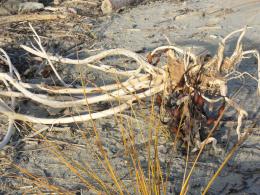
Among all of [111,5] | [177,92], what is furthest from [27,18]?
[177,92]

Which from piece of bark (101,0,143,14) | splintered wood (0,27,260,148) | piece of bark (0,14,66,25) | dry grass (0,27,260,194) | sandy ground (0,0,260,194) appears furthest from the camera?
piece of bark (101,0,143,14)

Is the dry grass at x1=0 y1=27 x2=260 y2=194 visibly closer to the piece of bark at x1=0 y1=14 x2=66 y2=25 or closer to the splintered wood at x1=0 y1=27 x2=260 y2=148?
the splintered wood at x1=0 y1=27 x2=260 y2=148

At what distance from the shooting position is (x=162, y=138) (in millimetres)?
3492

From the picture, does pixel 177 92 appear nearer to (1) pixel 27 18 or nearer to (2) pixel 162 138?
(2) pixel 162 138

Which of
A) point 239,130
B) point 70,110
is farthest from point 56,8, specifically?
point 239,130

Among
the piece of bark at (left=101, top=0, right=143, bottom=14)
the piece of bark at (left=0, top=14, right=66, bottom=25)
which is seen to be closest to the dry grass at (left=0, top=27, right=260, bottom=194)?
the piece of bark at (left=0, top=14, right=66, bottom=25)

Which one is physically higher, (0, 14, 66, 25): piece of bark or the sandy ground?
(0, 14, 66, 25): piece of bark

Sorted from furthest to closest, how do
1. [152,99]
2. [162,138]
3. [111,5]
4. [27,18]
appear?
[111,5], [27,18], [162,138], [152,99]

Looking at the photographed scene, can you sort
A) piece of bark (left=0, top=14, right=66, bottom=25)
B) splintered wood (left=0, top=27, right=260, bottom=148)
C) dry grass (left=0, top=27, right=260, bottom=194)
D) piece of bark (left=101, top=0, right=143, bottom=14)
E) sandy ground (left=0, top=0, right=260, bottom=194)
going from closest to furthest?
sandy ground (left=0, top=0, right=260, bottom=194), dry grass (left=0, top=27, right=260, bottom=194), splintered wood (left=0, top=27, right=260, bottom=148), piece of bark (left=0, top=14, right=66, bottom=25), piece of bark (left=101, top=0, right=143, bottom=14)

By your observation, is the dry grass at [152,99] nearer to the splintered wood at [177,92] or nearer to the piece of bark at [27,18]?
the splintered wood at [177,92]

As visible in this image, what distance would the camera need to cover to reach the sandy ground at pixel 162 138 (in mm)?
Answer: 3059

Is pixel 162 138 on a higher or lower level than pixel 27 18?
lower

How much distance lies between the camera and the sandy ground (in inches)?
120

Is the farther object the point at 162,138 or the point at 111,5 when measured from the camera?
the point at 111,5
